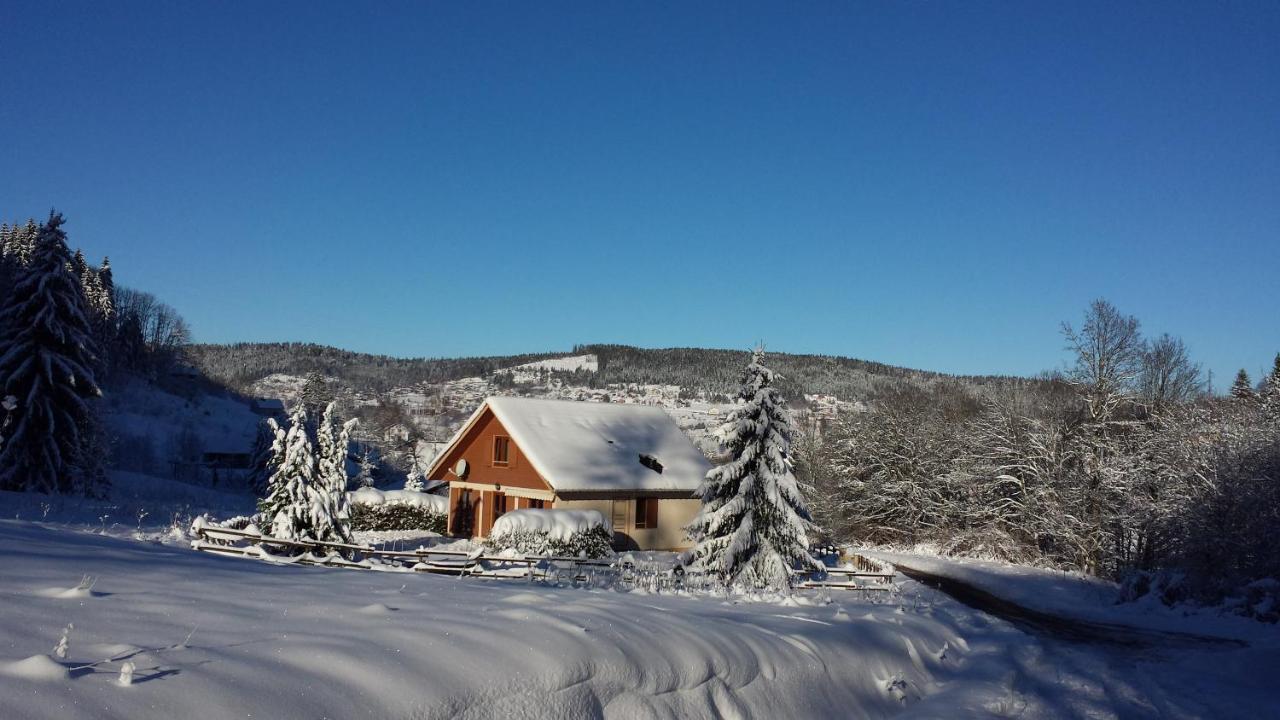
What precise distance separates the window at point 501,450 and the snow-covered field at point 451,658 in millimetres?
20846

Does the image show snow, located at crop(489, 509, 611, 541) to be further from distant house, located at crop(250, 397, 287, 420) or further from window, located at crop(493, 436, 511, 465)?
distant house, located at crop(250, 397, 287, 420)

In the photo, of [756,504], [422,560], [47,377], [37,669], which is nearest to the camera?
[37,669]

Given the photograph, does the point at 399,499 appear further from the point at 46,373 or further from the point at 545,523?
the point at 545,523

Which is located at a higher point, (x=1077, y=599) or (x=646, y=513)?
(x=646, y=513)

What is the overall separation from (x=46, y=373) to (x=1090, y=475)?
143ft

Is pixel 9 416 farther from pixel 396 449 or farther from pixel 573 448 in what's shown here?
pixel 396 449

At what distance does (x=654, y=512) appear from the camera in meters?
33.2

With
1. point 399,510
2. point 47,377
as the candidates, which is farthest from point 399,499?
point 47,377

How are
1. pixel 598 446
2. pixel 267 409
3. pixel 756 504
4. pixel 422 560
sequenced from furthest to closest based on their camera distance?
pixel 267 409, pixel 598 446, pixel 756 504, pixel 422 560

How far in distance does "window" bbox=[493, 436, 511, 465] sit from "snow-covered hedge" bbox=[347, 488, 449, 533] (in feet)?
15.3

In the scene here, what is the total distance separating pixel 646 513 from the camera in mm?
33031

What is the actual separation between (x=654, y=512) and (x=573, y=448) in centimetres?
452

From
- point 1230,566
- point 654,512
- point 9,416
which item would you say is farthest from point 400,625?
point 9,416

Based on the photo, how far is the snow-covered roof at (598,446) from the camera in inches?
1228
